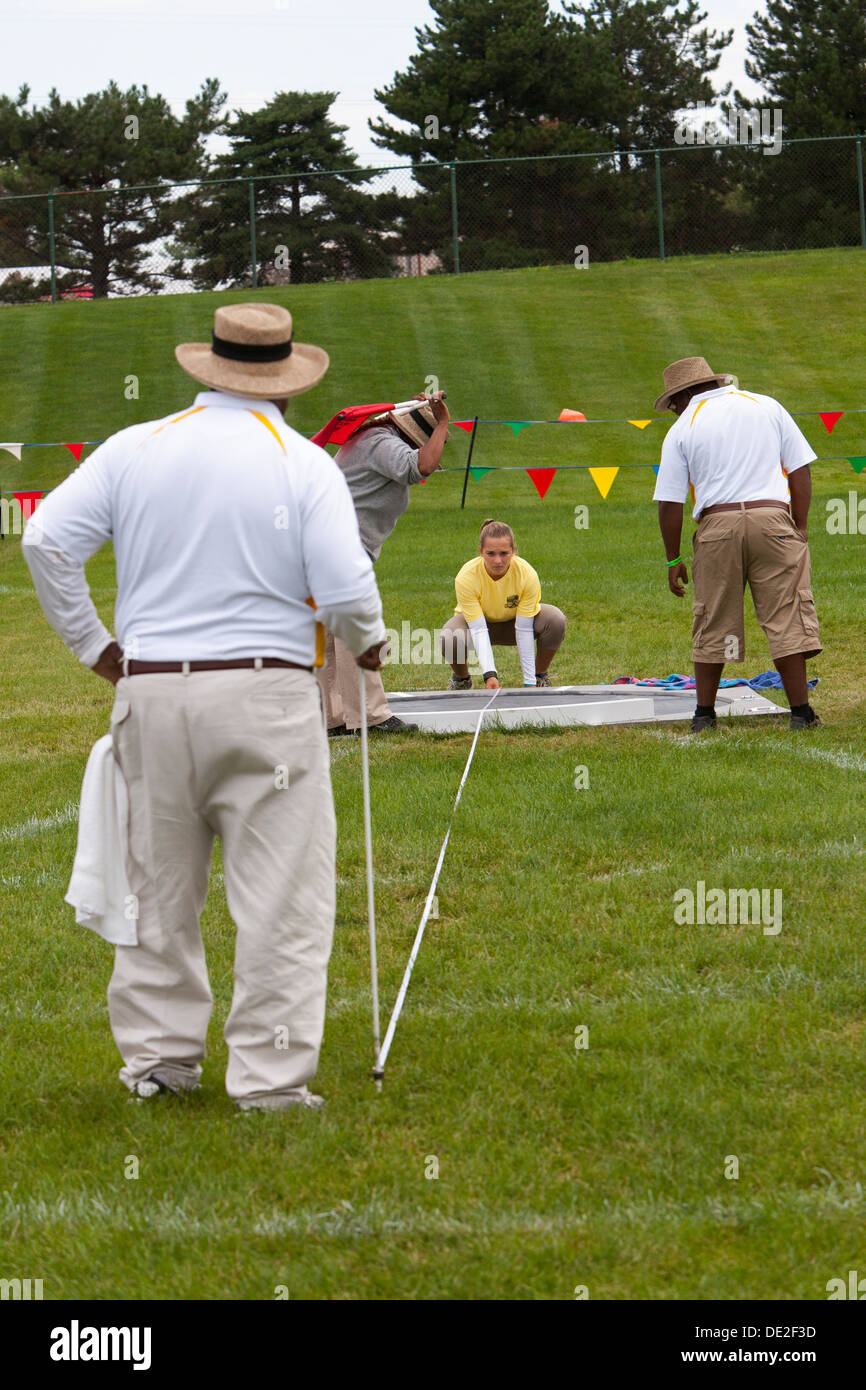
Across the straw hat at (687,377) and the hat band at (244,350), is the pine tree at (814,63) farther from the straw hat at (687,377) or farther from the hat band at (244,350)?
the hat band at (244,350)

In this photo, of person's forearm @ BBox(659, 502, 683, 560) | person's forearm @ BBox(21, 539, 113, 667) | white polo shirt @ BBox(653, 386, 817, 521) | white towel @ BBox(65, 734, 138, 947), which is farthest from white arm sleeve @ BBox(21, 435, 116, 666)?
person's forearm @ BBox(659, 502, 683, 560)

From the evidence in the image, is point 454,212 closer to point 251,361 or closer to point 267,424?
point 251,361

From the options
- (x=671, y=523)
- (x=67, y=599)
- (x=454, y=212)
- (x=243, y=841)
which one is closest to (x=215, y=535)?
(x=67, y=599)

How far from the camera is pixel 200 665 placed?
391 centimetres

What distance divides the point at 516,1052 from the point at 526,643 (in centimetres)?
574

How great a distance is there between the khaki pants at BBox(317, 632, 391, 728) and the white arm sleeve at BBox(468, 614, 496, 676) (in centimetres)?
85

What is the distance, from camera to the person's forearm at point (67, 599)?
3.96 m

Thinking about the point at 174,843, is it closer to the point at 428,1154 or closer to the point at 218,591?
the point at 218,591

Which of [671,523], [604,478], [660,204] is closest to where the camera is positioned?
[671,523]

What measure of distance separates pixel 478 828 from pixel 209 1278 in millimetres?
3633

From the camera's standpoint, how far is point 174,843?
13.3 feet

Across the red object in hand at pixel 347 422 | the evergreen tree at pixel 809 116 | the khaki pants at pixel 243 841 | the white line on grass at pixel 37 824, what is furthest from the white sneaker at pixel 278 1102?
the evergreen tree at pixel 809 116

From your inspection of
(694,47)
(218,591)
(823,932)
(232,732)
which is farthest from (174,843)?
(694,47)

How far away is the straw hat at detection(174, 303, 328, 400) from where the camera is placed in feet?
13.1
